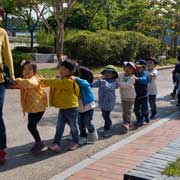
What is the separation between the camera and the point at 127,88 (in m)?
7.18

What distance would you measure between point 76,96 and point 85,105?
15.0 inches

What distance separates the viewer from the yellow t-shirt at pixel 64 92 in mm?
5785

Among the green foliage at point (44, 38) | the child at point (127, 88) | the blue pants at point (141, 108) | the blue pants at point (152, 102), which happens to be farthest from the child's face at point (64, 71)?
the green foliage at point (44, 38)

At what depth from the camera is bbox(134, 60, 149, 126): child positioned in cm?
766

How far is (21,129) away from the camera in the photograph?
7273mm

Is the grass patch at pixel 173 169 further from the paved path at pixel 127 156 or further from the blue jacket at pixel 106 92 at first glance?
the blue jacket at pixel 106 92

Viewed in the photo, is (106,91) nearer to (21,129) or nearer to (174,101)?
(21,129)

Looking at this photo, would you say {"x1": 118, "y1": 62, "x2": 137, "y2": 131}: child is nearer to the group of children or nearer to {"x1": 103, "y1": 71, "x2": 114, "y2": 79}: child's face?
the group of children

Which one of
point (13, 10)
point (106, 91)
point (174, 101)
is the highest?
point (13, 10)

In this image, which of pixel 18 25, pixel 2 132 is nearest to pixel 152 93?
pixel 2 132

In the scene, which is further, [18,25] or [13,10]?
[18,25]

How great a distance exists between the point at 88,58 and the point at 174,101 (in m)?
9.50

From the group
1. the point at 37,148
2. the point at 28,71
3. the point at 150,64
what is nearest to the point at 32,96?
the point at 28,71

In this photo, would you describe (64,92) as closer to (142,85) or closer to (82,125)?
(82,125)
